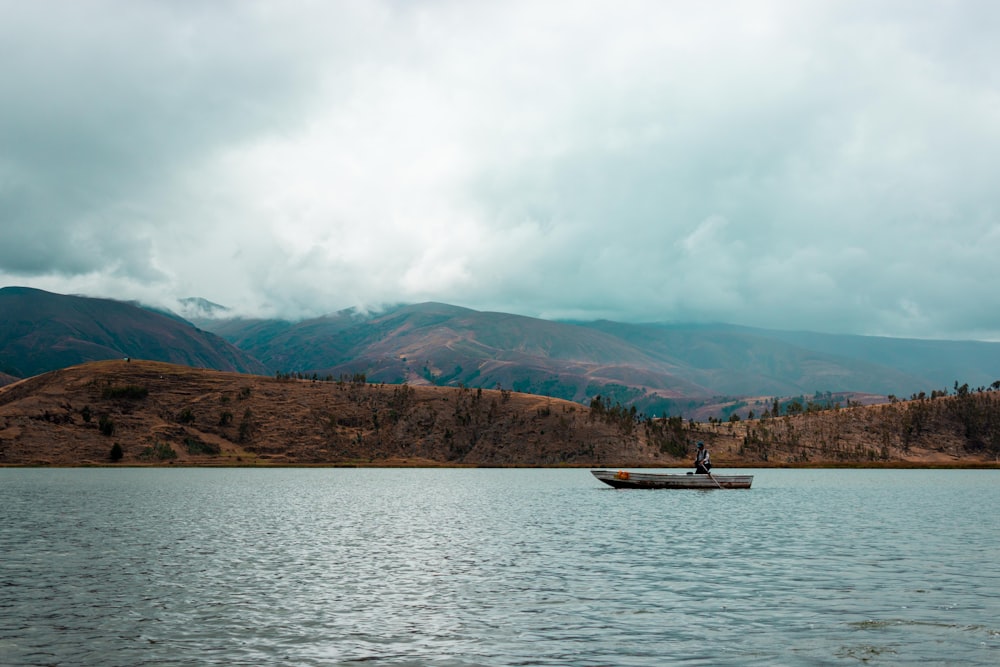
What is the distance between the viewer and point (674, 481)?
432 feet

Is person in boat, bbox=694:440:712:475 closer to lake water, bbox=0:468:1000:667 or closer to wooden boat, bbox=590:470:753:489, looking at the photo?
wooden boat, bbox=590:470:753:489

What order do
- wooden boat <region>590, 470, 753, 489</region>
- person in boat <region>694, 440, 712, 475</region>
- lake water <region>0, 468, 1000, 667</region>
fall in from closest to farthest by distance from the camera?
lake water <region>0, 468, 1000, 667</region>
wooden boat <region>590, 470, 753, 489</region>
person in boat <region>694, 440, 712, 475</region>

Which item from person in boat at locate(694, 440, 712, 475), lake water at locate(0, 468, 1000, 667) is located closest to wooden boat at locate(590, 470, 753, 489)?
person in boat at locate(694, 440, 712, 475)

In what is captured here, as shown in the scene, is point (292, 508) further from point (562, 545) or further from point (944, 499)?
point (944, 499)

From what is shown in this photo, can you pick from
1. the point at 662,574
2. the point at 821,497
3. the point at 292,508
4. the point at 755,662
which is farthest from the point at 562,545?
the point at 821,497

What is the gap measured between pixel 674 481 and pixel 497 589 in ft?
309

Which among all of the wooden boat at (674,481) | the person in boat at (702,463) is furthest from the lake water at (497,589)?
the person in boat at (702,463)

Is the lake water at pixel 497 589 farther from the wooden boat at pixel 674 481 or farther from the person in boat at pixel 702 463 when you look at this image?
the person in boat at pixel 702 463

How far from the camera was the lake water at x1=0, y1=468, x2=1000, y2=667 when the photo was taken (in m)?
29.1

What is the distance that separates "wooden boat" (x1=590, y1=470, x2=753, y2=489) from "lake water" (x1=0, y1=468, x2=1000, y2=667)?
145 ft

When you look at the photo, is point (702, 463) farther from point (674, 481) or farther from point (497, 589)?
point (497, 589)

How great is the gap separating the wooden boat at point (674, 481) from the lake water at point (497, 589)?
44077 mm

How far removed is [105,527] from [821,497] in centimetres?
9271

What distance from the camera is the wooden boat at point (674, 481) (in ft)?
432
